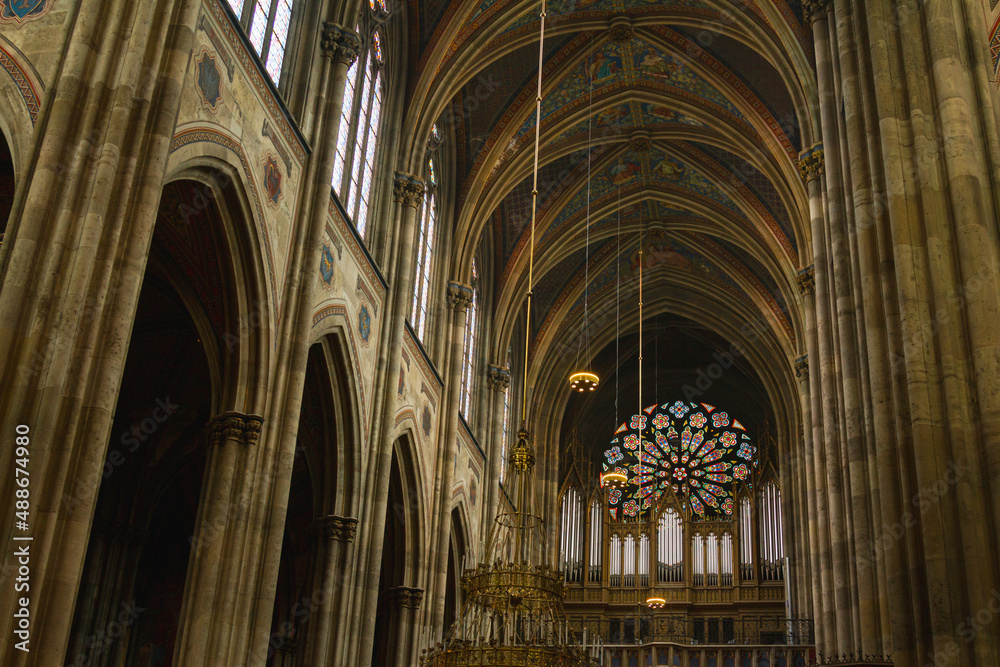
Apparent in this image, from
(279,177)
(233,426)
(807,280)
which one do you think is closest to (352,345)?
(279,177)

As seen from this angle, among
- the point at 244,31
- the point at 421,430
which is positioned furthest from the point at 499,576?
the point at 421,430

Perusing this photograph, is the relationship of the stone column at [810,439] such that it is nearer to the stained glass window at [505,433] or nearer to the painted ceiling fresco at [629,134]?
the painted ceiling fresco at [629,134]

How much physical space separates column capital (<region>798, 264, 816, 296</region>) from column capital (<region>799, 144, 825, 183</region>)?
3.57 metres

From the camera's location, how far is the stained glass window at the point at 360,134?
54.2ft

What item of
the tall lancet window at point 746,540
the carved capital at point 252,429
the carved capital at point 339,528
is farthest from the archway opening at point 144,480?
the tall lancet window at point 746,540

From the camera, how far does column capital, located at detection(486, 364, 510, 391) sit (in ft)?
85.5

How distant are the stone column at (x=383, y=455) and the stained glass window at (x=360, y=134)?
36.5 inches

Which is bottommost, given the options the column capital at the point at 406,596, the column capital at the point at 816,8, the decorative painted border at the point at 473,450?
the column capital at the point at 406,596

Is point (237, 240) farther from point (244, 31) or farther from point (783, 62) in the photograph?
point (783, 62)

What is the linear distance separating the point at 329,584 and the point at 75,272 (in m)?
7.60

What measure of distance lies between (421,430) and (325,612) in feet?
18.2

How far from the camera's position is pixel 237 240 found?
12633 mm

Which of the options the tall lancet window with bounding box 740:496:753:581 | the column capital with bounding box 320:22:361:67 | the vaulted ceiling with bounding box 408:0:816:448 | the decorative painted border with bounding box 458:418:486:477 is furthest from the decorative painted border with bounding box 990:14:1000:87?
the tall lancet window with bounding box 740:496:753:581

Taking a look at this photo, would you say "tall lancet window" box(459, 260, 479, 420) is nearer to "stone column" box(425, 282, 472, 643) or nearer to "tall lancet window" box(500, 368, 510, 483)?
"stone column" box(425, 282, 472, 643)
